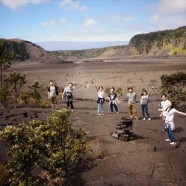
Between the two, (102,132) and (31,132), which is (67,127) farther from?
(102,132)

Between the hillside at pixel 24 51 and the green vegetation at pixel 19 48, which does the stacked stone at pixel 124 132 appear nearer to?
the hillside at pixel 24 51

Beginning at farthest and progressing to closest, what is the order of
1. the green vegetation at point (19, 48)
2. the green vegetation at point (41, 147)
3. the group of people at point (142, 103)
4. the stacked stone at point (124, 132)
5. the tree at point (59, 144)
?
the green vegetation at point (19, 48)
the stacked stone at point (124, 132)
the group of people at point (142, 103)
the tree at point (59, 144)
the green vegetation at point (41, 147)

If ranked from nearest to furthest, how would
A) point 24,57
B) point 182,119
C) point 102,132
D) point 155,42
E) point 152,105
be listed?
point 102,132
point 182,119
point 152,105
point 24,57
point 155,42

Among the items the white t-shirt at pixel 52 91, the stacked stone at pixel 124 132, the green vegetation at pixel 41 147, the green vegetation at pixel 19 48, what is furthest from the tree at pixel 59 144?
the green vegetation at pixel 19 48

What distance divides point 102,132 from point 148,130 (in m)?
2.37

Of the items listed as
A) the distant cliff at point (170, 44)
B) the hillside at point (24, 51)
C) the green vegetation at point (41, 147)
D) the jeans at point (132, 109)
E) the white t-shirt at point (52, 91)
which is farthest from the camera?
the hillside at point (24, 51)

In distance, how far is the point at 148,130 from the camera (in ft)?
57.4

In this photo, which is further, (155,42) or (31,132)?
(155,42)

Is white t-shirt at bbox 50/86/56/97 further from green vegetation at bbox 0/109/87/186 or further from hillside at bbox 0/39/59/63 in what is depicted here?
hillside at bbox 0/39/59/63

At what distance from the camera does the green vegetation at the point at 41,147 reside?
955 cm

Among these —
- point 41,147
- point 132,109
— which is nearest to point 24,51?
point 132,109

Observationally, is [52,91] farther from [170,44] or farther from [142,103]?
[170,44]

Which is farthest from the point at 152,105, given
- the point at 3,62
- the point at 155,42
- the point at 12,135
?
the point at 155,42

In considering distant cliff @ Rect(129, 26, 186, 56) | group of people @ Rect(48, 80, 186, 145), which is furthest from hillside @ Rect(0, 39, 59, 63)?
group of people @ Rect(48, 80, 186, 145)
